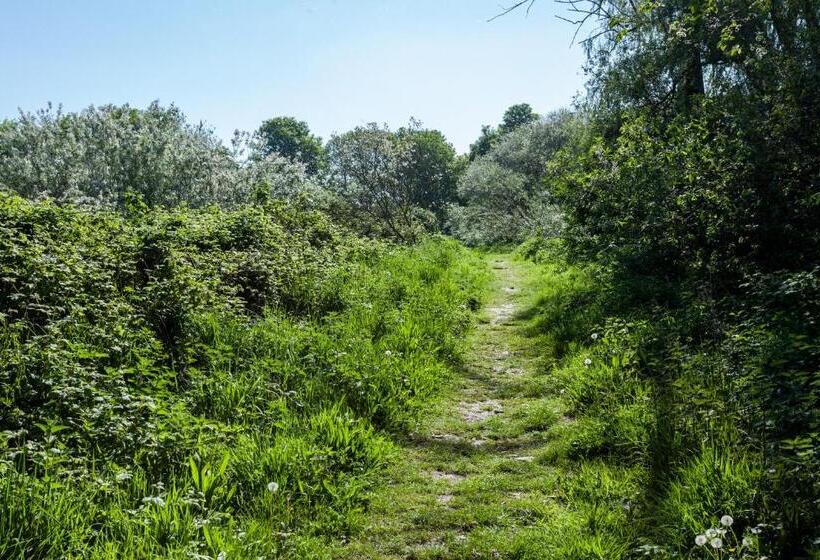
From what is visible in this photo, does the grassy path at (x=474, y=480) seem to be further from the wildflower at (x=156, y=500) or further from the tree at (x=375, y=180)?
the tree at (x=375, y=180)

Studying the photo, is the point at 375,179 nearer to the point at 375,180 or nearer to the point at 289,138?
the point at 375,180

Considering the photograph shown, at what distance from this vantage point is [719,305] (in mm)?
6625

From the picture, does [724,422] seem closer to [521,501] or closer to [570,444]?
[570,444]

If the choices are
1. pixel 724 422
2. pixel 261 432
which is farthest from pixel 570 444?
pixel 261 432

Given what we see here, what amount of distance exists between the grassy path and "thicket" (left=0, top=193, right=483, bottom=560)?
0.31m

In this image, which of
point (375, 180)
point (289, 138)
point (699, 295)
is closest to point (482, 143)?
point (289, 138)

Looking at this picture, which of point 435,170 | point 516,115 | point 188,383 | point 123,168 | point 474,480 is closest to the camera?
point 474,480

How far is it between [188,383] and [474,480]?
3.04m

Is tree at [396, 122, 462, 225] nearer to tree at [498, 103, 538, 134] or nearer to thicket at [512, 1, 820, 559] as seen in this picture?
tree at [498, 103, 538, 134]

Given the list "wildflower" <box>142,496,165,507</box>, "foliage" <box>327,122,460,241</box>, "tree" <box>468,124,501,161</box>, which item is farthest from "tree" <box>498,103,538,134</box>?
"wildflower" <box>142,496,165,507</box>

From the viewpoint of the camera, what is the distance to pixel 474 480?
458cm

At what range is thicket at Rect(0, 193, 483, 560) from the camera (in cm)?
330

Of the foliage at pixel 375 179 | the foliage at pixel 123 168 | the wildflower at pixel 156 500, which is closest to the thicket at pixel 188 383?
the wildflower at pixel 156 500

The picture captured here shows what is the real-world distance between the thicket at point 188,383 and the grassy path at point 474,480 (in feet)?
1.02
